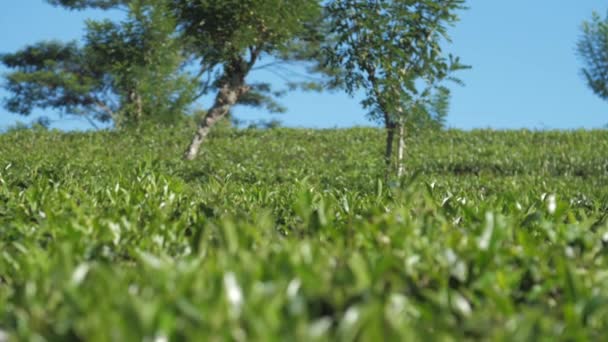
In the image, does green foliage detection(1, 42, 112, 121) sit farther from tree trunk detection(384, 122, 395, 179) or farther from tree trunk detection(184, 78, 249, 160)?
tree trunk detection(384, 122, 395, 179)

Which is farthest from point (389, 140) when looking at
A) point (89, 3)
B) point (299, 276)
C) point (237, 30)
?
point (89, 3)

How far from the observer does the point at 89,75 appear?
156 feet

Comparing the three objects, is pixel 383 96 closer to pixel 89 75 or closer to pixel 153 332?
pixel 153 332

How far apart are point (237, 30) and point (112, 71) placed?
1917 cm

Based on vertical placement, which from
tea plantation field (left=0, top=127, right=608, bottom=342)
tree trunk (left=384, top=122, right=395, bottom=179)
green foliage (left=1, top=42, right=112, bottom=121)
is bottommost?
green foliage (left=1, top=42, right=112, bottom=121)

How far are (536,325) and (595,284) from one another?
29.2 inches

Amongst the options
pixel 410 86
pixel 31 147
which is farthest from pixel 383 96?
pixel 31 147

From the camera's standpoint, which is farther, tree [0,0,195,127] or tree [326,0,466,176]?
tree [0,0,195,127]

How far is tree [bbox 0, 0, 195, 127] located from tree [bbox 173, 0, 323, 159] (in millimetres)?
1393

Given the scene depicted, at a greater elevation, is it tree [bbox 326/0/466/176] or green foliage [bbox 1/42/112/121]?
tree [bbox 326/0/466/176]

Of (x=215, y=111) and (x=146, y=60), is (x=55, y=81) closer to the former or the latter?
(x=146, y=60)

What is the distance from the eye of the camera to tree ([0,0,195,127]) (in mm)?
34844

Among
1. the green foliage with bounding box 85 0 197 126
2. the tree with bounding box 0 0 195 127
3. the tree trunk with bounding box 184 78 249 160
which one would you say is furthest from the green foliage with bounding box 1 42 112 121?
the tree trunk with bounding box 184 78 249 160

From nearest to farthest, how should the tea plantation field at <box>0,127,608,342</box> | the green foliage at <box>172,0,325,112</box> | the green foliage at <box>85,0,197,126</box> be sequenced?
1. the tea plantation field at <box>0,127,608,342</box>
2. the green foliage at <box>172,0,325,112</box>
3. the green foliage at <box>85,0,197,126</box>
